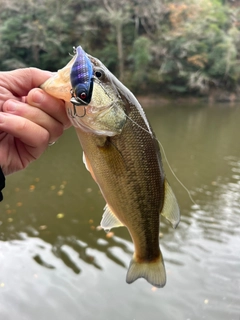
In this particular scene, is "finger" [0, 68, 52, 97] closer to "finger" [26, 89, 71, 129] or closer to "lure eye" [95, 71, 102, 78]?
"finger" [26, 89, 71, 129]

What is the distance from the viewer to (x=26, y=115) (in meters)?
1.45

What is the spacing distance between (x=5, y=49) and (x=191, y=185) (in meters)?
23.1

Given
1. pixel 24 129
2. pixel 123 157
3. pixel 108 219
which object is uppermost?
pixel 24 129

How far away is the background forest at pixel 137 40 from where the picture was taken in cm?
2645

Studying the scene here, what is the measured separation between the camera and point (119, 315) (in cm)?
352

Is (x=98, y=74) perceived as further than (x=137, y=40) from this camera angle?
No

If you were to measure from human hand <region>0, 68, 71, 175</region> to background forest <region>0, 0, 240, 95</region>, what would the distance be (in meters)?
26.3

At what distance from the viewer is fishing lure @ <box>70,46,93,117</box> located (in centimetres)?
122

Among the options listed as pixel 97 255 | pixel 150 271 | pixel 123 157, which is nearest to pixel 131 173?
pixel 123 157

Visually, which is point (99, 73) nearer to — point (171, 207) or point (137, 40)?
point (171, 207)

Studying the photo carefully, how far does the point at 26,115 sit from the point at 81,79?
1.28ft

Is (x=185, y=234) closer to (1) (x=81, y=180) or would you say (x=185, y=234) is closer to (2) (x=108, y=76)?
(1) (x=81, y=180)

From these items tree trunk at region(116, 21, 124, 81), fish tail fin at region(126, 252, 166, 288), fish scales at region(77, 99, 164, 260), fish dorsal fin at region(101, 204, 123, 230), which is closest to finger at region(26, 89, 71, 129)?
fish scales at region(77, 99, 164, 260)

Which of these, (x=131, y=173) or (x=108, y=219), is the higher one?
(x=131, y=173)
